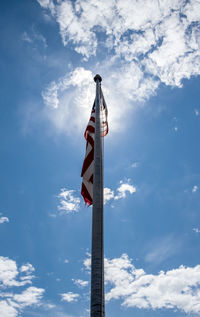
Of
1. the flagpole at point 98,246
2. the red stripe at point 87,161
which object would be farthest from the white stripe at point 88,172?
the flagpole at point 98,246

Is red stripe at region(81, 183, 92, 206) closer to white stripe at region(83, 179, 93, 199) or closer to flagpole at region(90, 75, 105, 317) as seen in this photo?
white stripe at region(83, 179, 93, 199)

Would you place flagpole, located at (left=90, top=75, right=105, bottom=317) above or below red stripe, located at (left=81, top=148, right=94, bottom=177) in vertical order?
below

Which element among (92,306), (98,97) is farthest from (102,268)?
(98,97)

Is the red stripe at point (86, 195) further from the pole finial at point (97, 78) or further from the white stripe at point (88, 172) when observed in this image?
the pole finial at point (97, 78)

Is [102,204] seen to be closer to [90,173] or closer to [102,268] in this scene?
[102,268]

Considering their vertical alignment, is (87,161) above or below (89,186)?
above

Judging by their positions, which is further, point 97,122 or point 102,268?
point 97,122

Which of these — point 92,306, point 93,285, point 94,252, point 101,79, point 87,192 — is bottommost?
point 92,306

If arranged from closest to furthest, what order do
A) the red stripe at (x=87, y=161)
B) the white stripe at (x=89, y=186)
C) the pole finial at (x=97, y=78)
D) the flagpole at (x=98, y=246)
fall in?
the flagpole at (x=98, y=246) < the white stripe at (x=89, y=186) < the red stripe at (x=87, y=161) < the pole finial at (x=97, y=78)

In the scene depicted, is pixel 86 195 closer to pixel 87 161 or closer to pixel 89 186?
pixel 89 186

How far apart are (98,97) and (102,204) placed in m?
6.51

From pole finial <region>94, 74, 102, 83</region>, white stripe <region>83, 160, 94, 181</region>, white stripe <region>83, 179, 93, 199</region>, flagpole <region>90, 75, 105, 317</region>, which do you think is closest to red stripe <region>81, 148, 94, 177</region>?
white stripe <region>83, 160, 94, 181</region>

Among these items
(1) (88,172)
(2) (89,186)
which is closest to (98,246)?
(2) (89,186)

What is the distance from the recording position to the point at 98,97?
14.2 m
